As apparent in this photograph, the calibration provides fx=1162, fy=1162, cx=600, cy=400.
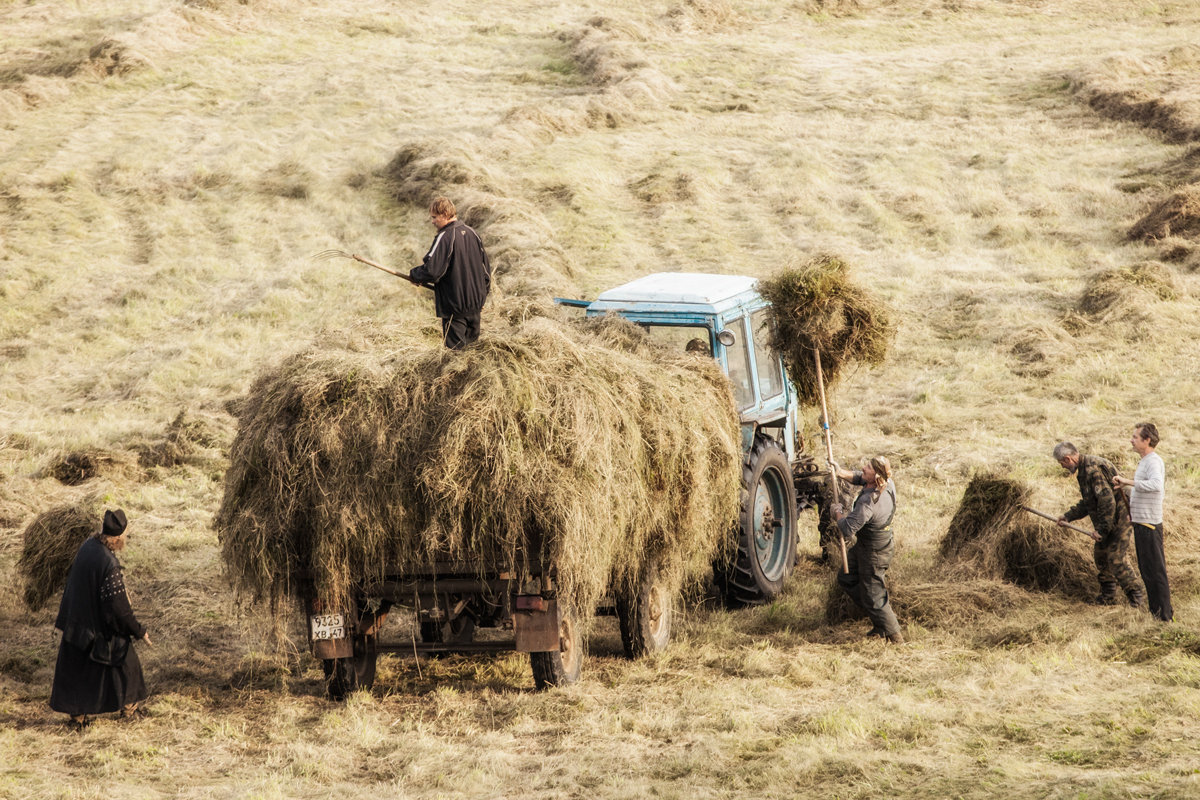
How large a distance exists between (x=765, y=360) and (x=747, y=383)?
1.64ft

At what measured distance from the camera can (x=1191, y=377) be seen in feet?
53.8

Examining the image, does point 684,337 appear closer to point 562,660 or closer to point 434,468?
point 562,660

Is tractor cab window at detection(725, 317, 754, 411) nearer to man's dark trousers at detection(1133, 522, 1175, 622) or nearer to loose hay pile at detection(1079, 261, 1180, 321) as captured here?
man's dark trousers at detection(1133, 522, 1175, 622)

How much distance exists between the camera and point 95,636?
302 inches

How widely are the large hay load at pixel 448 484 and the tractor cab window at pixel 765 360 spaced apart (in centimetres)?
273

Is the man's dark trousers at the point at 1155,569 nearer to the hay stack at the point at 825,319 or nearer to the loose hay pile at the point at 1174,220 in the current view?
the hay stack at the point at 825,319

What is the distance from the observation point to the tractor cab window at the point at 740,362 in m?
10.1

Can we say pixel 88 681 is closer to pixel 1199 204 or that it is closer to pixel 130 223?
→ pixel 130 223

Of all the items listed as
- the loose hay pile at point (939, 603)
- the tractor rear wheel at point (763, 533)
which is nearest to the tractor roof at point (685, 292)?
the tractor rear wheel at point (763, 533)

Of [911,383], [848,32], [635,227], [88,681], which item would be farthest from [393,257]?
[848,32]

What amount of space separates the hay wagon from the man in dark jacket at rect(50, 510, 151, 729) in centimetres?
132

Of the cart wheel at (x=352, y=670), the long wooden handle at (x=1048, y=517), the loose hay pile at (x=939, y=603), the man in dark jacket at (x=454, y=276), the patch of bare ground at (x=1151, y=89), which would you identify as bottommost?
the loose hay pile at (x=939, y=603)

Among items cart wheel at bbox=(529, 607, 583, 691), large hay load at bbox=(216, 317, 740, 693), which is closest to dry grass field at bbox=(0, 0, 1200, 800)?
cart wheel at bbox=(529, 607, 583, 691)

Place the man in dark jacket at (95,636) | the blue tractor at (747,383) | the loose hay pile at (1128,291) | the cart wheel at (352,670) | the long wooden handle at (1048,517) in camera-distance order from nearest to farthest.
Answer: the man in dark jacket at (95,636)
the cart wheel at (352,670)
the long wooden handle at (1048,517)
the blue tractor at (747,383)
the loose hay pile at (1128,291)
